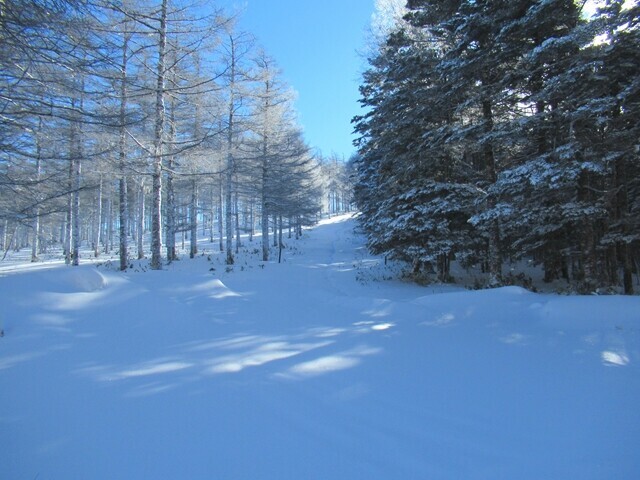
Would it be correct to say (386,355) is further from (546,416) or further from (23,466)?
(23,466)

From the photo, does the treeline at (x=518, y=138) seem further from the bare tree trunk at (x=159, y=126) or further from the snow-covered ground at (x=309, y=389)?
the bare tree trunk at (x=159, y=126)

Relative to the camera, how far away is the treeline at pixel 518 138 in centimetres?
667

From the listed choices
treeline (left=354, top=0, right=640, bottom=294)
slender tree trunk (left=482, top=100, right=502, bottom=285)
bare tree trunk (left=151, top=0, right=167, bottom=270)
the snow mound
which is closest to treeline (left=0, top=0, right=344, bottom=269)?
bare tree trunk (left=151, top=0, right=167, bottom=270)

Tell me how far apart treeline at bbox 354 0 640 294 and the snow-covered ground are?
3.42 meters

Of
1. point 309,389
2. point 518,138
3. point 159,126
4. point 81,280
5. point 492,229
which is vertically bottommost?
point 309,389

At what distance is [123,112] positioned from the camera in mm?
7590

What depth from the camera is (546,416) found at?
2.73 m

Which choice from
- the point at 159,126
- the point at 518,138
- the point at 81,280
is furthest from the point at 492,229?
the point at 159,126

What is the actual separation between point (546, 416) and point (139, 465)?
3292 millimetres

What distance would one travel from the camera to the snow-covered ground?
2174 millimetres

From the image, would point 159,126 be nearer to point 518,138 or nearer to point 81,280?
point 81,280

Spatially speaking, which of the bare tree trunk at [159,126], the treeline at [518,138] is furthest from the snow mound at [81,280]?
the treeline at [518,138]

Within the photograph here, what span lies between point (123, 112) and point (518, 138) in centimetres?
997

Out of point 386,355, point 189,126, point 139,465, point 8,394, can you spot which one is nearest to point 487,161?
point 386,355
